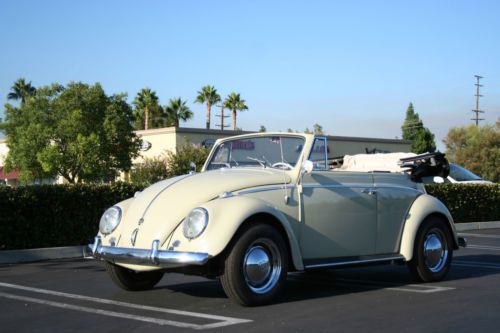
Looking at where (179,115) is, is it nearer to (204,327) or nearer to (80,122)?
(80,122)

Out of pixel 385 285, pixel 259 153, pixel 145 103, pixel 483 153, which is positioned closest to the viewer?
pixel 259 153

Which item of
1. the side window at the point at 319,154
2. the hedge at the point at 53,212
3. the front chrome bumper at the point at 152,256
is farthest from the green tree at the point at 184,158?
the front chrome bumper at the point at 152,256

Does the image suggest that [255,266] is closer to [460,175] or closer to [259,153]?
[259,153]

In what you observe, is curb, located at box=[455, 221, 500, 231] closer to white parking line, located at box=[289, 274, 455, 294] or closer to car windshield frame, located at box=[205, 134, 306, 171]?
white parking line, located at box=[289, 274, 455, 294]

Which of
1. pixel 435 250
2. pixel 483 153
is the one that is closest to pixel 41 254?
pixel 435 250

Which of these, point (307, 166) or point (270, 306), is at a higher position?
point (307, 166)

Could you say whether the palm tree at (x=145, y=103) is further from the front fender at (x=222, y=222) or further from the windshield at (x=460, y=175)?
the front fender at (x=222, y=222)

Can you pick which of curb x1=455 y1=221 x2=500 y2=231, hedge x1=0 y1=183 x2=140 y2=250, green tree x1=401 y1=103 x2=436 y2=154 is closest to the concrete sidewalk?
hedge x1=0 y1=183 x2=140 y2=250

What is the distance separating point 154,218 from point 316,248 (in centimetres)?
177

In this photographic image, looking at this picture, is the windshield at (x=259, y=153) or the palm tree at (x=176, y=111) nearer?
the windshield at (x=259, y=153)

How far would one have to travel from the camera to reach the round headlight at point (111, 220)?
22.9 feet

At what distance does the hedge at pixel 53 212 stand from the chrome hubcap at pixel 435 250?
704 centimetres

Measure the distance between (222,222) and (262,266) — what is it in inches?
25.6

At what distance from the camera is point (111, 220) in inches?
277
